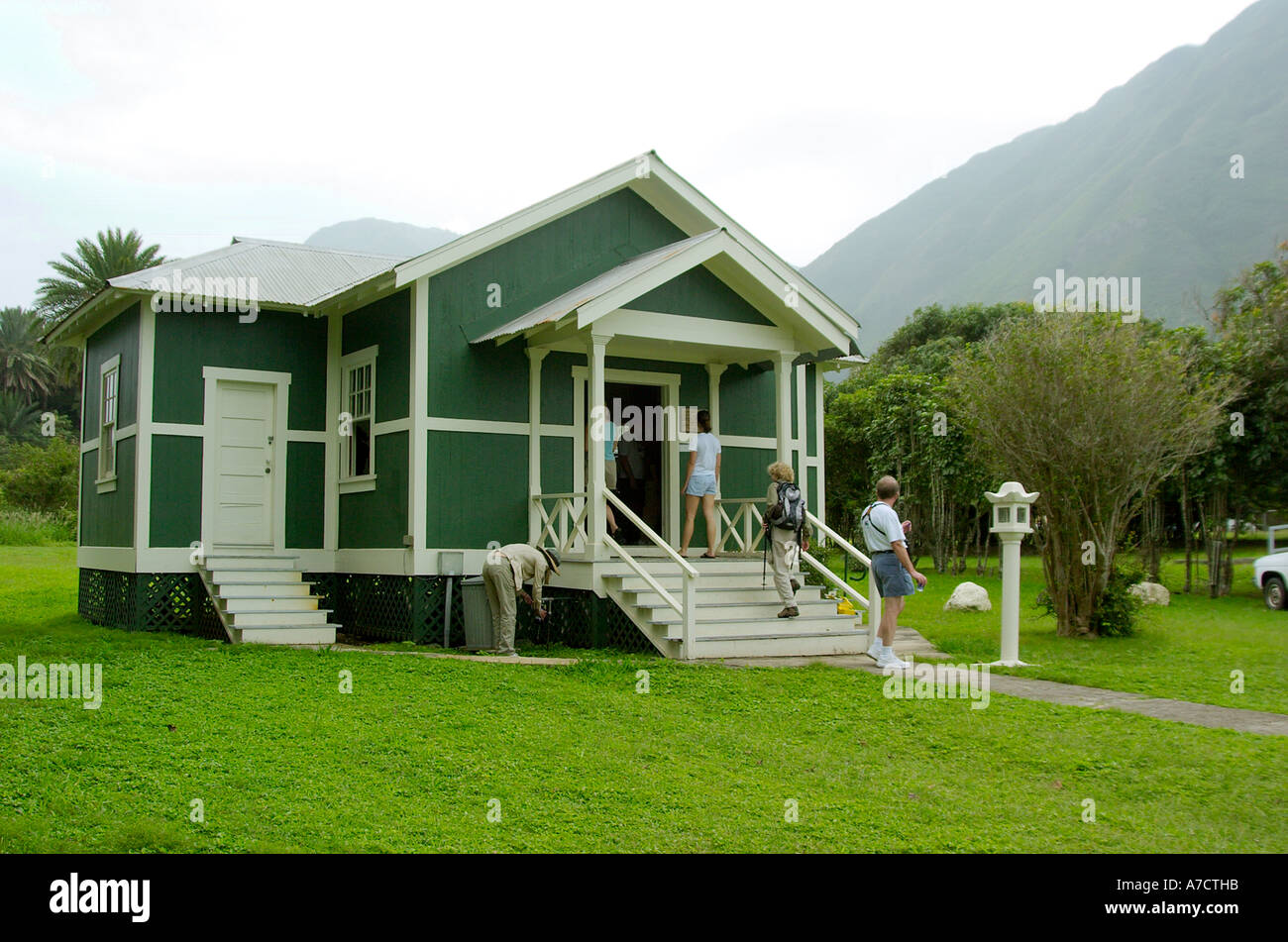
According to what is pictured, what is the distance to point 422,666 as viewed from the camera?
34.1ft

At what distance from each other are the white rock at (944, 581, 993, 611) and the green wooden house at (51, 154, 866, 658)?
482cm

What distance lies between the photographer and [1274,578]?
1878 centimetres

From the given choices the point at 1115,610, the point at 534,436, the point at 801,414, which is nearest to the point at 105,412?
the point at 534,436

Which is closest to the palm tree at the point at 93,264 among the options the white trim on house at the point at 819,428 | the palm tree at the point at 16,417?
the palm tree at the point at 16,417

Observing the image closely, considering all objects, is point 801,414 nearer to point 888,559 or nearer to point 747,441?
point 747,441

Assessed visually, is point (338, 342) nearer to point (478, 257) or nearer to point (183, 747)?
point (478, 257)

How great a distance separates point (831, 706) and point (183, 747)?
480cm

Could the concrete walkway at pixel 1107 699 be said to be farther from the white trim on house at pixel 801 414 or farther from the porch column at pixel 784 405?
the white trim on house at pixel 801 414

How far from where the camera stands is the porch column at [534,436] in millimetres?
13789

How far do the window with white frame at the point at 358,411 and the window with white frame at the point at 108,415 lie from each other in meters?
3.26

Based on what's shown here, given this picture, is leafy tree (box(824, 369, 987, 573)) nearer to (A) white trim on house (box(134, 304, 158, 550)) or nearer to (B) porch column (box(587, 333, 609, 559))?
(B) porch column (box(587, 333, 609, 559))

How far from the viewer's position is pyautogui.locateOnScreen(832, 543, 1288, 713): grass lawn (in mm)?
10219

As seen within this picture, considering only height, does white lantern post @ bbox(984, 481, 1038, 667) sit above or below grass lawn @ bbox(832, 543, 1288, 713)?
above

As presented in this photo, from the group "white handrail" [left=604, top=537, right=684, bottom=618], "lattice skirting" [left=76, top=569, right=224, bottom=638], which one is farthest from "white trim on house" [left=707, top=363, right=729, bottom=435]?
"lattice skirting" [left=76, top=569, right=224, bottom=638]
